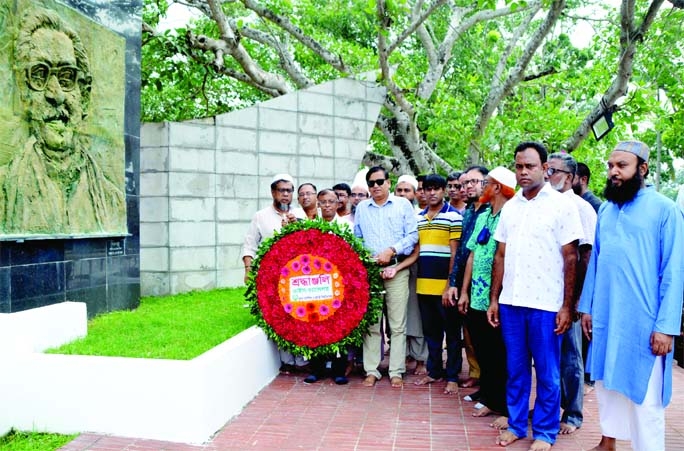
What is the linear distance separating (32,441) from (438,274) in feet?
11.0

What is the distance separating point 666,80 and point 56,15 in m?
8.30

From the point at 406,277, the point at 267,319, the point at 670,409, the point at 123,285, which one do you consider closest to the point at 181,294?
the point at 123,285

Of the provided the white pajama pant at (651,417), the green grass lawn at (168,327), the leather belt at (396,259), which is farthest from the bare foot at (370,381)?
the white pajama pant at (651,417)

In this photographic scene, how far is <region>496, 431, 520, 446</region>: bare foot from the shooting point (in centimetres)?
403

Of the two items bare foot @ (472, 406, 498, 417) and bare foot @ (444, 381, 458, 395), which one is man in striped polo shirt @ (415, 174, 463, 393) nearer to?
bare foot @ (444, 381, 458, 395)

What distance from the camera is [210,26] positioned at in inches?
439

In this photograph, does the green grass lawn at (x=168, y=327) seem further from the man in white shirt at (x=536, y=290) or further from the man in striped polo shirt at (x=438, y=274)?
the man in white shirt at (x=536, y=290)

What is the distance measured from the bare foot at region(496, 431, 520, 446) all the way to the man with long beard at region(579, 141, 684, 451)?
1.92 feet

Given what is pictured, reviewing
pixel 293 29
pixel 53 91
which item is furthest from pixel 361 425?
pixel 293 29

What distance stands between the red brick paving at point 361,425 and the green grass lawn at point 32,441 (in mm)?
88

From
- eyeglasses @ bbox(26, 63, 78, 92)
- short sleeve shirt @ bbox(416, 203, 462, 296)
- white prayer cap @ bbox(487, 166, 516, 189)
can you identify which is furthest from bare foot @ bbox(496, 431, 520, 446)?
eyeglasses @ bbox(26, 63, 78, 92)

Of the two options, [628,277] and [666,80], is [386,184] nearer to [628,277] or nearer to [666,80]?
[628,277]

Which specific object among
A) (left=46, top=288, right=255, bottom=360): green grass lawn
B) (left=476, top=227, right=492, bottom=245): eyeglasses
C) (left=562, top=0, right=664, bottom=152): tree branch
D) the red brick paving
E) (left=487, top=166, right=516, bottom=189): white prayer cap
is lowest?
the red brick paving

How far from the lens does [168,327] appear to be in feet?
18.1
